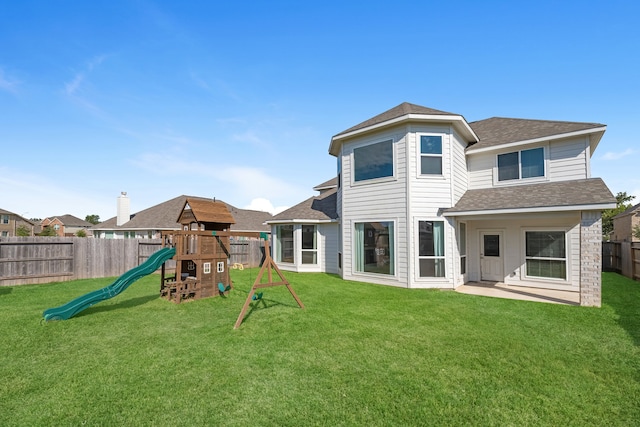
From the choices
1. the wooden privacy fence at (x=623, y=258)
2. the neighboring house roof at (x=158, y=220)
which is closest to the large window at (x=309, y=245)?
the neighboring house roof at (x=158, y=220)

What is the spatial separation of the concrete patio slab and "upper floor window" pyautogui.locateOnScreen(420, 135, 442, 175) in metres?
4.23

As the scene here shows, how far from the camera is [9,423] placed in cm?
277

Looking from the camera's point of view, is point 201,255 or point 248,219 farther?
point 248,219

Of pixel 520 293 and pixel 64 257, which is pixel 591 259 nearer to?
pixel 520 293

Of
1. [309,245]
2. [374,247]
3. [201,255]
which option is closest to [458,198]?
[374,247]

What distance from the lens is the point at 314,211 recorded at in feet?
48.0

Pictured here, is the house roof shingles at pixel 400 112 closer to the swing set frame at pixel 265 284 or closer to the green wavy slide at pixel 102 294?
the swing set frame at pixel 265 284

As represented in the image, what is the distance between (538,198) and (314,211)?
365 inches

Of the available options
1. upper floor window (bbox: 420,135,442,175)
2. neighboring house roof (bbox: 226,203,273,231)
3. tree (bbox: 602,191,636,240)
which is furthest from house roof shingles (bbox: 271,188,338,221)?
tree (bbox: 602,191,636,240)

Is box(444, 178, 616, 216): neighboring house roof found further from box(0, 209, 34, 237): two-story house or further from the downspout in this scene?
box(0, 209, 34, 237): two-story house

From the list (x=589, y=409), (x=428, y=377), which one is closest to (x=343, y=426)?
(x=428, y=377)

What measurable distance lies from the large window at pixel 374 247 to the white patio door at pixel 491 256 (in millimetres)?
4035

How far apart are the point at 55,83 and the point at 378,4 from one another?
1134 cm

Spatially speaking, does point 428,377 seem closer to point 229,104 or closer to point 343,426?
point 343,426
